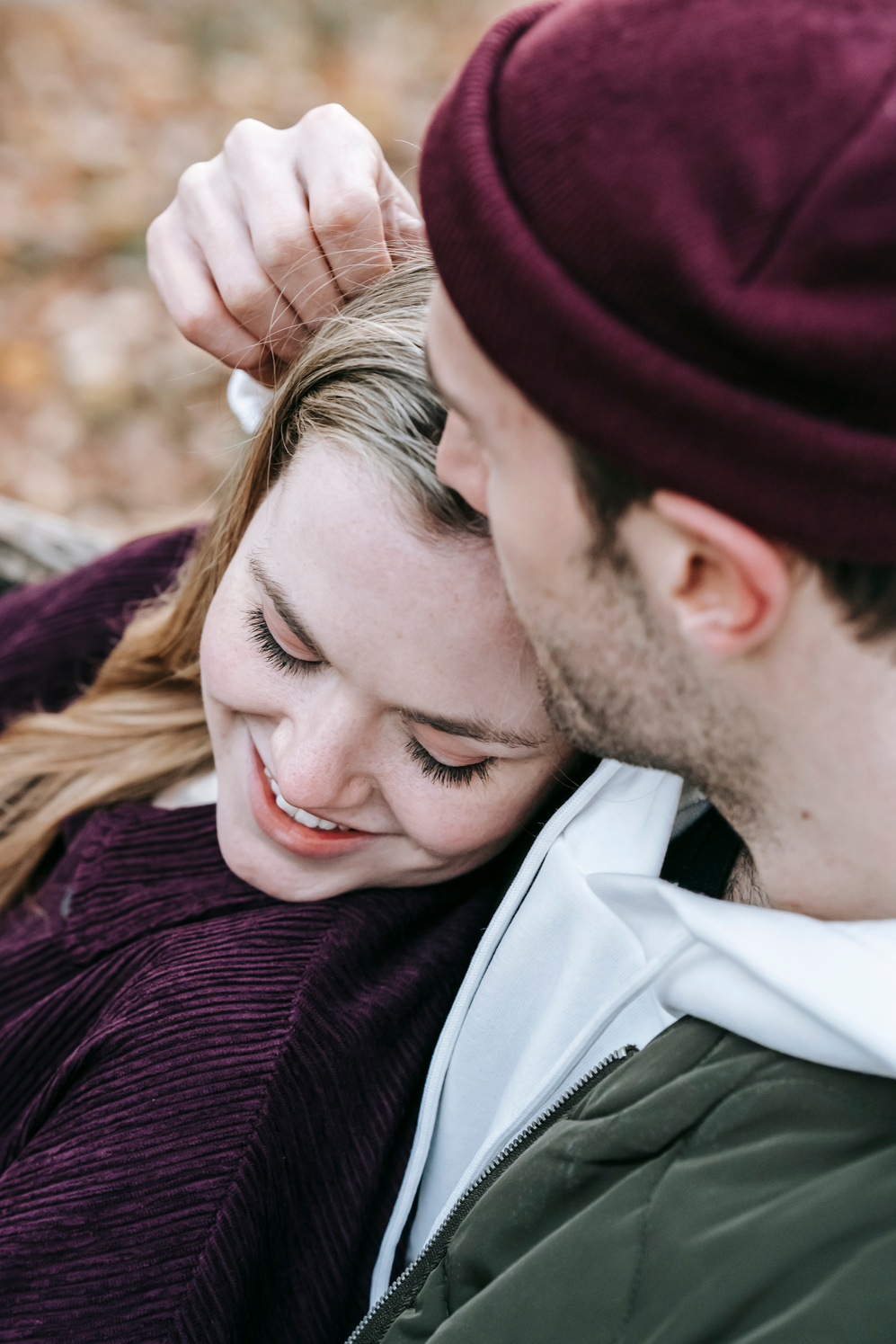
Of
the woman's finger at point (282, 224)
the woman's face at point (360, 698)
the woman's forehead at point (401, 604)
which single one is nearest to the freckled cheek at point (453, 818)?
the woman's face at point (360, 698)

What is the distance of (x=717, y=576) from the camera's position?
0.81m

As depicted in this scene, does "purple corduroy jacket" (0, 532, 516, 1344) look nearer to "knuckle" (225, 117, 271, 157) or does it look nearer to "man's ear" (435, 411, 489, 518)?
"man's ear" (435, 411, 489, 518)

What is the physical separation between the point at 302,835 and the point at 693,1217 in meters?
0.59

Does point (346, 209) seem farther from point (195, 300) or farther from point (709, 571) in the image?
point (709, 571)

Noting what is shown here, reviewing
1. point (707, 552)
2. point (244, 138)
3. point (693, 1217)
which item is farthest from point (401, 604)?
point (244, 138)

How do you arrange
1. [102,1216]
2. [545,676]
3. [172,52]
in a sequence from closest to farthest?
[545,676], [102,1216], [172,52]

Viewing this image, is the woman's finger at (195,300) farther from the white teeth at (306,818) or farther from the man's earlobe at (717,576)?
the man's earlobe at (717,576)

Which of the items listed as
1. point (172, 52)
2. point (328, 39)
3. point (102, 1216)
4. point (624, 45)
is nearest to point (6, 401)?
point (172, 52)

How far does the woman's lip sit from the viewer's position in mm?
1239

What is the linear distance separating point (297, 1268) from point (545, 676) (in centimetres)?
70

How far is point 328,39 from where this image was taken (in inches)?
181

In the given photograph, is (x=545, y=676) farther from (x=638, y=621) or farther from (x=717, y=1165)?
(x=717, y=1165)

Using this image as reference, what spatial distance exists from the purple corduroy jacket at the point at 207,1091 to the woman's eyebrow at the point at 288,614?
0.34 metres

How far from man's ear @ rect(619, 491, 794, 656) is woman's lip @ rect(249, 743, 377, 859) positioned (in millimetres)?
539
